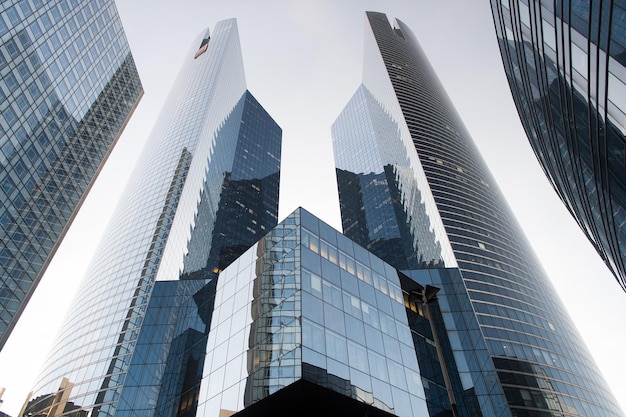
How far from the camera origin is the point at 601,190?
33750 mm

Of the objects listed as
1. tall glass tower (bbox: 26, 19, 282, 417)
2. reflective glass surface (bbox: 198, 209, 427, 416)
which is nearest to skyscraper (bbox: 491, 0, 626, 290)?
reflective glass surface (bbox: 198, 209, 427, 416)

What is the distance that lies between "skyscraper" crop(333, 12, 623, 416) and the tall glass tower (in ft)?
122

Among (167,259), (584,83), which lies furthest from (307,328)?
(167,259)

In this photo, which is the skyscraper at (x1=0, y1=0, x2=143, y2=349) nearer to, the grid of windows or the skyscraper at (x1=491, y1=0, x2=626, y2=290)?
the grid of windows

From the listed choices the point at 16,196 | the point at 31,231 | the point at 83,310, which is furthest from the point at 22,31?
the point at 83,310

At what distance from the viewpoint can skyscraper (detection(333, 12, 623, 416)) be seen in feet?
271

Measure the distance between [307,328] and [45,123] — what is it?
210 ft

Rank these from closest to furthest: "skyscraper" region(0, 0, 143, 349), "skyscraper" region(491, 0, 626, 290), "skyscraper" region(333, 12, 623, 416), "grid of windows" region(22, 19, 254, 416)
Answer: "skyscraper" region(491, 0, 626, 290), "skyscraper" region(0, 0, 143, 349), "grid of windows" region(22, 19, 254, 416), "skyscraper" region(333, 12, 623, 416)

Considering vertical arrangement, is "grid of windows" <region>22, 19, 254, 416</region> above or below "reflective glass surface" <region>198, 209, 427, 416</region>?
above

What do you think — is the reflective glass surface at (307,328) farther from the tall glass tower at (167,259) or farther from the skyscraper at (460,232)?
the skyscraper at (460,232)

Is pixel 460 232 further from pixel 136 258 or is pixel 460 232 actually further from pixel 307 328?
pixel 307 328

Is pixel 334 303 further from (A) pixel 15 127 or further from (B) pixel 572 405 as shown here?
(B) pixel 572 405

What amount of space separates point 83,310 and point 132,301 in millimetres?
16870

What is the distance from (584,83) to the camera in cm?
2445
